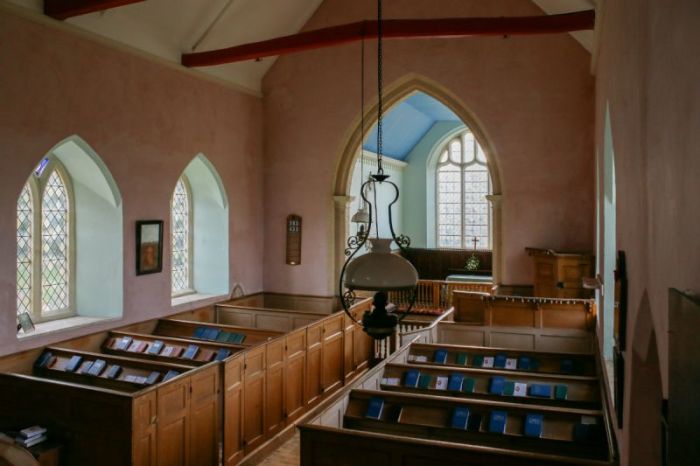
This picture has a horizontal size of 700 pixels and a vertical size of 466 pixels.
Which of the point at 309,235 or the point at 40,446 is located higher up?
the point at 309,235

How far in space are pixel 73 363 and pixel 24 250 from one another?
5.56 feet

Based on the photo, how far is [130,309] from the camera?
812 cm

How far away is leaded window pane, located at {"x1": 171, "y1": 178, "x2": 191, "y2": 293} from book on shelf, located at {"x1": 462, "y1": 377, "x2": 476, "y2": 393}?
18.0 feet

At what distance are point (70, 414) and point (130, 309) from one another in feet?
9.41

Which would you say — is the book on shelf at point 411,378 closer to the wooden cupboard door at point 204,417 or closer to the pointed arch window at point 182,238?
the wooden cupboard door at point 204,417

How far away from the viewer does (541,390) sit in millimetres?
5699

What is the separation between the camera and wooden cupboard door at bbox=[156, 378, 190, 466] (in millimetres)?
5367

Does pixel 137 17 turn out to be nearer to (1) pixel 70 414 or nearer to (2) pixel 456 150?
(1) pixel 70 414

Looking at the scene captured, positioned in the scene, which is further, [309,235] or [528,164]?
[309,235]

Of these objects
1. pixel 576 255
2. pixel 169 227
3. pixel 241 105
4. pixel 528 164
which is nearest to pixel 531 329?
pixel 576 255

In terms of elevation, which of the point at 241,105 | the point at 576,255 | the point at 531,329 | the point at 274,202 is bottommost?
the point at 531,329

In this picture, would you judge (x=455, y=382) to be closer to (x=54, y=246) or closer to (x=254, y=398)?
(x=254, y=398)

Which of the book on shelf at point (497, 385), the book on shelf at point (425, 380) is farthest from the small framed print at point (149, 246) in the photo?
the book on shelf at point (497, 385)

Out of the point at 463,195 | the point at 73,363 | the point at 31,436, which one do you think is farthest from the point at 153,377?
the point at 463,195
